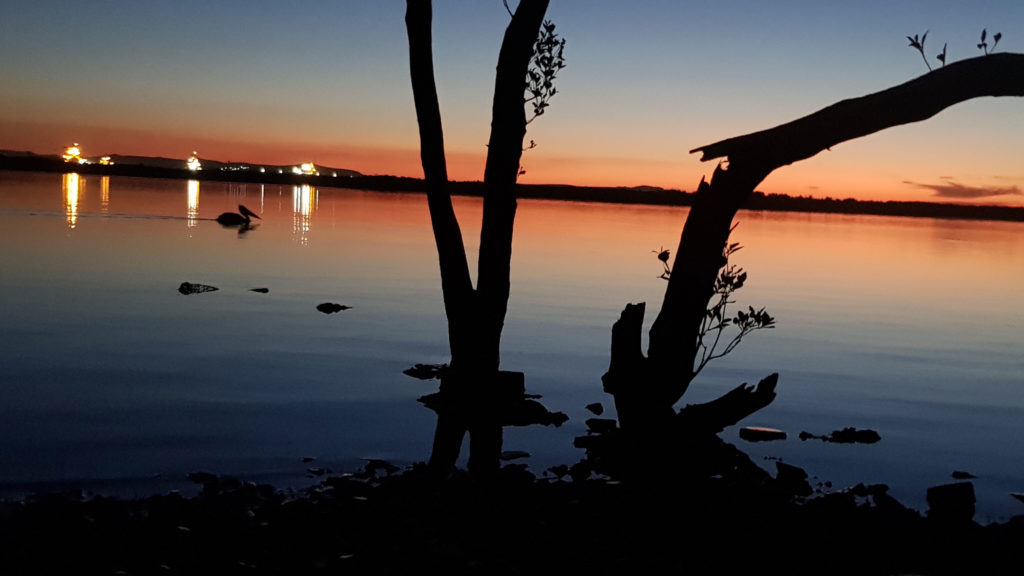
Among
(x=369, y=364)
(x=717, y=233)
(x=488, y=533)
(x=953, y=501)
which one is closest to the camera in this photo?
(x=488, y=533)

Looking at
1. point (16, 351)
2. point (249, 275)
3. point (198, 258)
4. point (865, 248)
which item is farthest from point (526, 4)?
point (865, 248)

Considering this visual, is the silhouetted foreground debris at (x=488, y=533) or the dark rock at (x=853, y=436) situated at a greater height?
the silhouetted foreground debris at (x=488, y=533)

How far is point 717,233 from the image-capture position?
447 inches

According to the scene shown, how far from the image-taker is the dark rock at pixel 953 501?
9.96 m

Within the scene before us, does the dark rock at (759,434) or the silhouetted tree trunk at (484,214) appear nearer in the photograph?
the silhouetted tree trunk at (484,214)

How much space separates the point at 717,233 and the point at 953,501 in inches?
160

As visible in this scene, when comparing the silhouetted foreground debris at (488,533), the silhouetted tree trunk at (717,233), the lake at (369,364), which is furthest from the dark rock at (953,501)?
the silhouetted tree trunk at (717,233)

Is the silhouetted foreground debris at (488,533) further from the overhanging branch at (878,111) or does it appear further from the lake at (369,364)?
the overhanging branch at (878,111)

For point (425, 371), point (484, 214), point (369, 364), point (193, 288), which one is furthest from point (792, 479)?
point (193, 288)

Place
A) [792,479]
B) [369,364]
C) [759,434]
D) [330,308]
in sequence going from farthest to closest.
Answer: [330,308] < [369,364] < [759,434] < [792,479]

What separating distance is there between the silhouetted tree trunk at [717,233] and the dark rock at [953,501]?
261 centimetres

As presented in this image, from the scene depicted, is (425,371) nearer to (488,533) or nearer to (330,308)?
(330,308)

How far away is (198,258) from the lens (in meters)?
40.7

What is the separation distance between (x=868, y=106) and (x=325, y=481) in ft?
25.6
